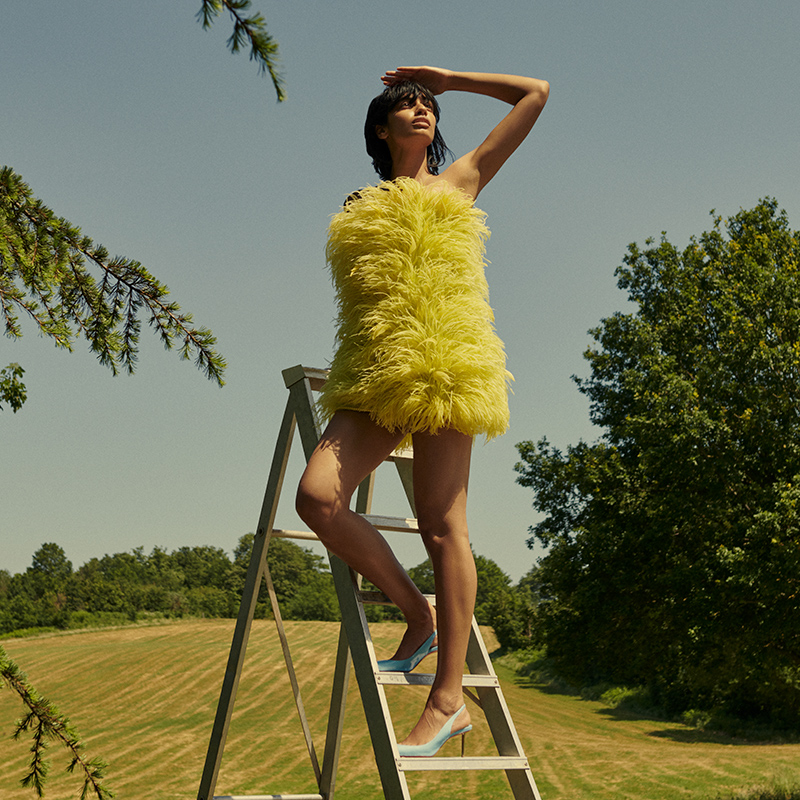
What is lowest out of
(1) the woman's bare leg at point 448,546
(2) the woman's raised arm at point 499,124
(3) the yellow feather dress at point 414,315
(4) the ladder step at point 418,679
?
(4) the ladder step at point 418,679

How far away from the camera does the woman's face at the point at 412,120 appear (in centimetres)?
276

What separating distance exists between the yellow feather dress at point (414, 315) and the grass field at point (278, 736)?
8.35m

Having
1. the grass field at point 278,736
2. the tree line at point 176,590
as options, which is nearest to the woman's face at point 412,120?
the grass field at point 278,736

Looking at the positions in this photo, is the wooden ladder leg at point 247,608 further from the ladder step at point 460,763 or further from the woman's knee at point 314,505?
the ladder step at point 460,763

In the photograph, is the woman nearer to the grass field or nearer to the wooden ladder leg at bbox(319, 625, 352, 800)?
the wooden ladder leg at bbox(319, 625, 352, 800)

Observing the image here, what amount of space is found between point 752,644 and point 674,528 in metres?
2.34

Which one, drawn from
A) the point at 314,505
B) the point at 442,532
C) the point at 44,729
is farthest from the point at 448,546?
the point at 44,729

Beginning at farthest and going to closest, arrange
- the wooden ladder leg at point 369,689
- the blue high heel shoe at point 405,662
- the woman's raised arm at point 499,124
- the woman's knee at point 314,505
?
the woman's raised arm at point 499,124, the blue high heel shoe at point 405,662, the woman's knee at point 314,505, the wooden ladder leg at point 369,689

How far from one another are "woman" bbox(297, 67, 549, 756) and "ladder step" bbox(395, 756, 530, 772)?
0.06 meters

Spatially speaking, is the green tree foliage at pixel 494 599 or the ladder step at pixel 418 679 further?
the green tree foliage at pixel 494 599

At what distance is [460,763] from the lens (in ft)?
7.32

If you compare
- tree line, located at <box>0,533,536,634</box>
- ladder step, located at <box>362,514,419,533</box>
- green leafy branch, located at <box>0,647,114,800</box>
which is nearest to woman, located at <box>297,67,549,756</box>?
ladder step, located at <box>362,514,419,533</box>

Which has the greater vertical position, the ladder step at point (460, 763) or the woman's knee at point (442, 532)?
the woman's knee at point (442, 532)

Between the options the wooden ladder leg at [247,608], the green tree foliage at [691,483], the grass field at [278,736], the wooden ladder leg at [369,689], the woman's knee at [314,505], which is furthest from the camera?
the grass field at [278,736]
